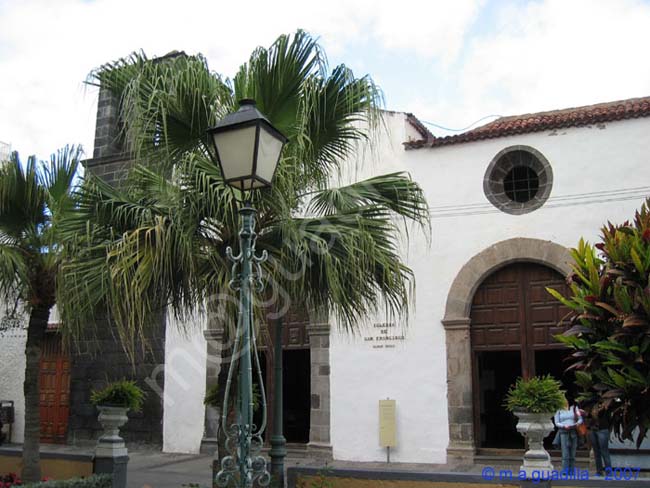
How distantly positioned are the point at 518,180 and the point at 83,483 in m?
7.80

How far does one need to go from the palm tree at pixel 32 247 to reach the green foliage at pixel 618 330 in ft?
18.4

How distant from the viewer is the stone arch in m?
11.3

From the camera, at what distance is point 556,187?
11359mm

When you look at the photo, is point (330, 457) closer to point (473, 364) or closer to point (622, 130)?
point (473, 364)

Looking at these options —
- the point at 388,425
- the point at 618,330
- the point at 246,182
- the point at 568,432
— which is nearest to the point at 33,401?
the point at 246,182

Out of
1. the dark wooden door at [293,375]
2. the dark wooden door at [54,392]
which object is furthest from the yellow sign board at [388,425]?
the dark wooden door at [54,392]

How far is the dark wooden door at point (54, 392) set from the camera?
15.2 metres

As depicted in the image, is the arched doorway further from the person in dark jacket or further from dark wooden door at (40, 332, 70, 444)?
dark wooden door at (40, 332, 70, 444)

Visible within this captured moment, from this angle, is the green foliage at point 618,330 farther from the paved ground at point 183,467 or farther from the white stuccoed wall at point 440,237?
the white stuccoed wall at point 440,237

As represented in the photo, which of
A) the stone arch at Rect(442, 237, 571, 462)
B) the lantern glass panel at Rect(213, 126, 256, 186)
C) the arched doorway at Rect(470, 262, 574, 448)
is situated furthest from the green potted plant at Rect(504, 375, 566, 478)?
the stone arch at Rect(442, 237, 571, 462)

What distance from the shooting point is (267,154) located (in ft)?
17.7

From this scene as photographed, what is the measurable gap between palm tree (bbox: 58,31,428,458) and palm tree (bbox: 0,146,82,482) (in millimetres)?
1832

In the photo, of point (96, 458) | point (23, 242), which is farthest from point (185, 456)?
point (23, 242)

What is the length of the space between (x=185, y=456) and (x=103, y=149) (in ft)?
21.8
